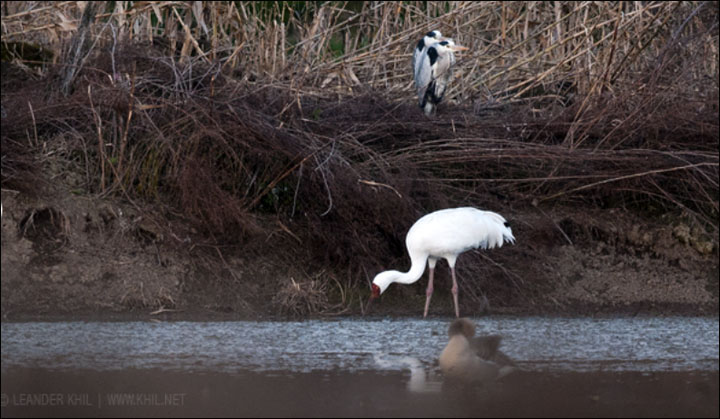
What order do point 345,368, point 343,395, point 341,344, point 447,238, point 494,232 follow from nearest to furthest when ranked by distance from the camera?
point 343,395
point 345,368
point 341,344
point 447,238
point 494,232

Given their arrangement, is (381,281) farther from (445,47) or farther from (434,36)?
(434,36)

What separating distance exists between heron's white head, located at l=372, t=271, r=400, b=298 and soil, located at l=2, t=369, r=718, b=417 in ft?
5.02

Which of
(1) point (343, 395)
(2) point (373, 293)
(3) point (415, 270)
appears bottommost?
(1) point (343, 395)

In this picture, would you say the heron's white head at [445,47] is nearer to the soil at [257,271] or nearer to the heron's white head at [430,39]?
the heron's white head at [430,39]

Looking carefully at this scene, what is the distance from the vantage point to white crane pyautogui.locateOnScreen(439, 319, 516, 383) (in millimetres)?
4527

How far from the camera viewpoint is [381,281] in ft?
20.1

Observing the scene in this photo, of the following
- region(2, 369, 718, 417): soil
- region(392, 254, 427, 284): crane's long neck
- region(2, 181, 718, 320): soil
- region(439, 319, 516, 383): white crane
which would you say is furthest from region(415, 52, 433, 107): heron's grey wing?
region(2, 369, 718, 417): soil

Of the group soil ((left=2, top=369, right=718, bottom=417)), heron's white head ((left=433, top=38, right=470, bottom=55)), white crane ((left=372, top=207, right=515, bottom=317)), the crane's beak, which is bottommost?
soil ((left=2, top=369, right=718, bottom=417))

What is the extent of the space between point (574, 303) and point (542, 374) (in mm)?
1949

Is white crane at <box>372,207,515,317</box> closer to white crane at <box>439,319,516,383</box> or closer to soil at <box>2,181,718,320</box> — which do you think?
soil at <box>2,181,718,320</box>

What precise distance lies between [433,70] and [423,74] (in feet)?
0.44

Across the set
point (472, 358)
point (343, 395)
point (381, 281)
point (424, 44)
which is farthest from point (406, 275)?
point (424, 44)

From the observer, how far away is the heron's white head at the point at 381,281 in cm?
611

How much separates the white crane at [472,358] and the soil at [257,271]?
1.24 metres
